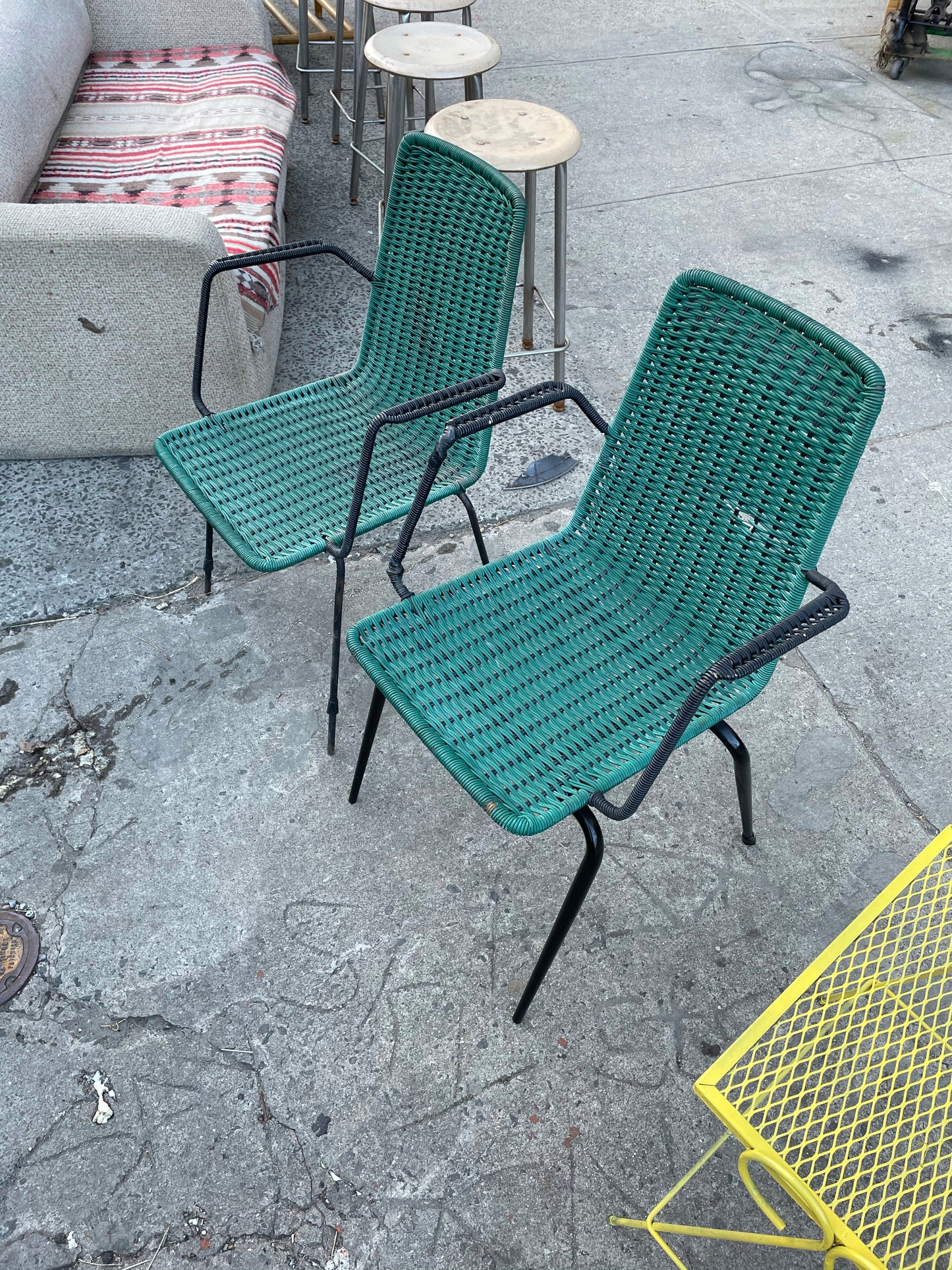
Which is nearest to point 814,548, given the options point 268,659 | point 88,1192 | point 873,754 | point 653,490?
point 653,490

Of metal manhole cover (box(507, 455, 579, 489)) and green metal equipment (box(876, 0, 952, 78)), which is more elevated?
green metal equipment (box(876, 0, 952, 78))

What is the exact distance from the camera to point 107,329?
266 centimetres

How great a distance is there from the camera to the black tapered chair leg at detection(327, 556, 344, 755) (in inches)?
78.0

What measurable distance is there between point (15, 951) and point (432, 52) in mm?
2850

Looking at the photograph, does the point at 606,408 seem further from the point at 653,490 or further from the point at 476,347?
the point at 653,490

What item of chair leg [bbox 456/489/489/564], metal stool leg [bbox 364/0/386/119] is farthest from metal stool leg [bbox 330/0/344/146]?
chair leg [bbox 456/489/489/564]

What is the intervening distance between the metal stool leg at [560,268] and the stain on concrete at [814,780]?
1.19 meters

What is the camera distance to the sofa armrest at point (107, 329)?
8.14ft

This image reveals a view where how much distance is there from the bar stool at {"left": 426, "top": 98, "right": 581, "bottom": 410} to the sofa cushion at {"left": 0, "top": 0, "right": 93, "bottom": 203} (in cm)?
128

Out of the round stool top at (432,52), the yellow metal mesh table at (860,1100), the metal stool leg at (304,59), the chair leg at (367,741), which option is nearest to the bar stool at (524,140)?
the round stool top at (432,52)

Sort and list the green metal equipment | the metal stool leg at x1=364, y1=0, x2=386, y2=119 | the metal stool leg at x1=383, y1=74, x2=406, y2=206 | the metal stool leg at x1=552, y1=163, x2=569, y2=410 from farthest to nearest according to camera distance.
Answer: the green metal equipment, the metal stool leg at x1=364, y1=0, x2=386, y2=119, the metal stool leg at x1=383, y1=74, x2=406, y2=206, the metal stool leg at x1=552, y1=163, x2=569, y2=410

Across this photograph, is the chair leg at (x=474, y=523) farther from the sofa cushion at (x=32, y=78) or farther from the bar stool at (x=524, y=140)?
the sofa cushion at (x=32, y=78)

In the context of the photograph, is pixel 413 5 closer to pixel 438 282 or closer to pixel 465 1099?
pixel 438 282

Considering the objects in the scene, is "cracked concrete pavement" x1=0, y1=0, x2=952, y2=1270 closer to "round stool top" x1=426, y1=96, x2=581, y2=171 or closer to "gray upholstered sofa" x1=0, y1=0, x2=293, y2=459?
"gray upholstered sofa" x1=0, y1=0, x2=293, y2=459
